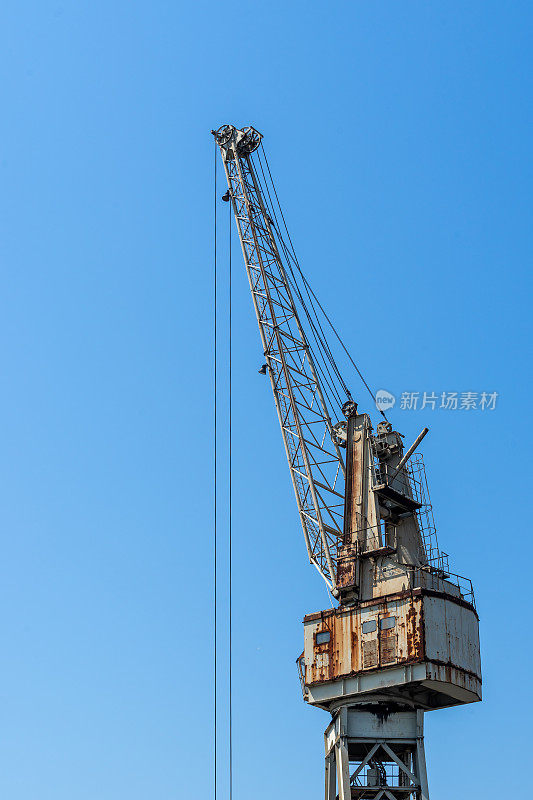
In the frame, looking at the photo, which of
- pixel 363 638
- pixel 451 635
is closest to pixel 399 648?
pixel 363 638

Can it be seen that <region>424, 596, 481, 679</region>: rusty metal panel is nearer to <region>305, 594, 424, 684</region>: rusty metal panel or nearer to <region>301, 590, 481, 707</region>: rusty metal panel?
<region>301, 590, 481, 707</region>: rusty metal panel

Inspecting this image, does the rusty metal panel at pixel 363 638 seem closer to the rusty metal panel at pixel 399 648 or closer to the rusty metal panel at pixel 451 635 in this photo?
the rusty metal panel at pixel 399 648

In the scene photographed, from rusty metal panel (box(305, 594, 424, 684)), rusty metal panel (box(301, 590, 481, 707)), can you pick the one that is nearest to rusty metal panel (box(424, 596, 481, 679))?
rusty metal panel (box(301, 590, 481, 707))

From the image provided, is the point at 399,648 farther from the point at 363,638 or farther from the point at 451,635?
the point at 451,635

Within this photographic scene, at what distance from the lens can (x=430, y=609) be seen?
40.3 m

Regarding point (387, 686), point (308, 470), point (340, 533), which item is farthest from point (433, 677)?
point (308, 470)

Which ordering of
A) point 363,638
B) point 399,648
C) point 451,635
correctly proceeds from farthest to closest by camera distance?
1. point 363,638
2. point 451,635
3. point 399,648

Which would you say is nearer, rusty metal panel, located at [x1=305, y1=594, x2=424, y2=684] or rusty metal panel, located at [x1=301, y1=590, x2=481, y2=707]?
rusty metal panel, located at [x1=301, y1=590, x2=481, y2=707]

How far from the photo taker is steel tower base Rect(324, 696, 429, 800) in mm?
39781

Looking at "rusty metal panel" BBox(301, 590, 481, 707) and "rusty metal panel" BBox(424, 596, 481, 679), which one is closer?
"rusty metal panel" BBox(301, 590, 481, 707)

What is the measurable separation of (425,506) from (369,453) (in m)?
3.29

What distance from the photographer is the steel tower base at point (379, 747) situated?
39.8 metres

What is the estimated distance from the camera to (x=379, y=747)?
40594mm

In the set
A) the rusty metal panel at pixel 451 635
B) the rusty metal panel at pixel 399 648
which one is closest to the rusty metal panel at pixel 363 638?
the rusty metal panel at pixel 399 648
